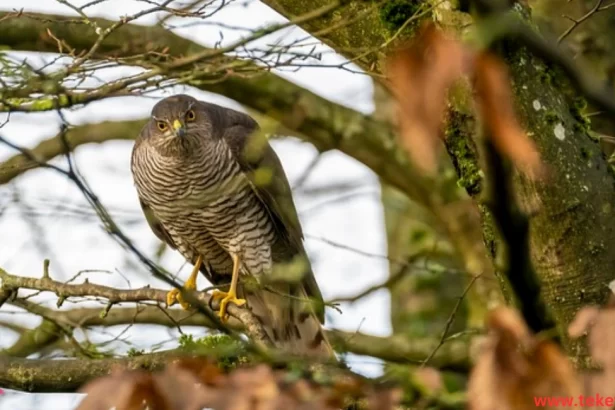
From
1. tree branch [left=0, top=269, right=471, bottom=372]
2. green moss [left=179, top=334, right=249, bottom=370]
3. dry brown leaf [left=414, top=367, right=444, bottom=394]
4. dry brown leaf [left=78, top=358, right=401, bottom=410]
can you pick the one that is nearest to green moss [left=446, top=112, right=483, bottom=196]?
green moss [left=179, top=334, right=249, bottom=370]

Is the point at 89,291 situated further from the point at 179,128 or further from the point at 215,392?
the point at 215,392

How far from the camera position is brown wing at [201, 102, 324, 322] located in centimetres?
630

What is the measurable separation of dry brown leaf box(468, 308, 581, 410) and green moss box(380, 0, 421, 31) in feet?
7.90

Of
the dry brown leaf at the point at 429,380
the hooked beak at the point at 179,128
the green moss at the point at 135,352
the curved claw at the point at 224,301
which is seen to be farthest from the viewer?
the hooked beak at the point at 179,128

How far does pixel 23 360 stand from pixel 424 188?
14.2ft

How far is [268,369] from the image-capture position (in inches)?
75.5

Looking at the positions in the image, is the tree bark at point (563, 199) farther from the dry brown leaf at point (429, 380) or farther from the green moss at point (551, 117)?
the dry brown leaf at point (429, 380)

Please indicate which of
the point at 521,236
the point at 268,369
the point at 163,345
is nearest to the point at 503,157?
the point at 521,236

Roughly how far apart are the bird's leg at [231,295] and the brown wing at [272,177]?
0.39 meters

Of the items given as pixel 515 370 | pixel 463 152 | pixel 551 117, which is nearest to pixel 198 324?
pixel 463 152

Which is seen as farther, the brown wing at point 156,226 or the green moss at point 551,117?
the brown wing at point 156,226

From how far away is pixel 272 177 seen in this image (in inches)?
246

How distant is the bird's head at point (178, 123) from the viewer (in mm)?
6266

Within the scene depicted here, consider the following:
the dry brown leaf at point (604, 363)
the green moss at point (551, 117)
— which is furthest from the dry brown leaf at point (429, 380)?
the green moss at point (551, 117)
